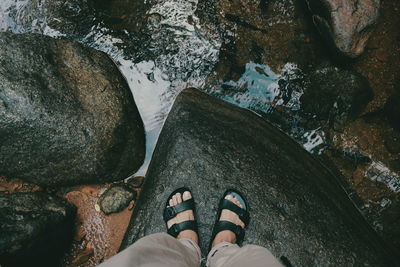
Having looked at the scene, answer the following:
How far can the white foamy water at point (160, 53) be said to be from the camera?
3.27 metres

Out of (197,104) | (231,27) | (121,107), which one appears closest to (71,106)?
(121,107)

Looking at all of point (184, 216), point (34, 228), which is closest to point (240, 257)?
point (184, 216)

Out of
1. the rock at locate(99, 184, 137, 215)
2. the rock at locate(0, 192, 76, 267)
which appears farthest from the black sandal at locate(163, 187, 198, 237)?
the rock at locate(0, 192, 76, 267)

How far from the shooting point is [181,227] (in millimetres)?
2600

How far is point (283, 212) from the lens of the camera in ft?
8.55

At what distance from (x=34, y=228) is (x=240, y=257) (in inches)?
64.4

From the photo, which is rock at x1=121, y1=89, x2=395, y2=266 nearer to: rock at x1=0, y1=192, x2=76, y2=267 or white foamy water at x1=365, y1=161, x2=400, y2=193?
white foamy water at x1=365, y1=161, x2=400, y2=193

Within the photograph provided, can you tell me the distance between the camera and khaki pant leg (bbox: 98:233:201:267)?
68.7 inches

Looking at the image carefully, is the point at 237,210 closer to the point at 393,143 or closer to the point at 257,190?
the point at 257,190

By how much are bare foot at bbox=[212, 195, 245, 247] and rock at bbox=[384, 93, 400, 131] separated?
1848mm

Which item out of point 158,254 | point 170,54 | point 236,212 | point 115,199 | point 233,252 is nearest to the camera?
point 158,254

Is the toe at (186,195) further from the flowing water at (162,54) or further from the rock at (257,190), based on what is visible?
the flowing water at (162,54)

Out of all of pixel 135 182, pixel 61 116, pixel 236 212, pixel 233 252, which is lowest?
pixel 135 182

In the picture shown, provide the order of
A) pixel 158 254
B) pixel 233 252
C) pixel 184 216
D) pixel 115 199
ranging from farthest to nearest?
pixel 115 199 → pixel 184 216 → pixel 233 252 → pixel 158 254
